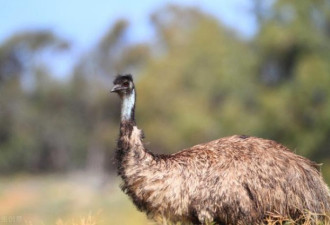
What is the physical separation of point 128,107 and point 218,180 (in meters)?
1.14

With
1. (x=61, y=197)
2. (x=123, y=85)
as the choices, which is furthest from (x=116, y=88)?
(x=61, y=197)

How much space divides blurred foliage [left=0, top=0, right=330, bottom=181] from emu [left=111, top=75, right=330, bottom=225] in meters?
20.6

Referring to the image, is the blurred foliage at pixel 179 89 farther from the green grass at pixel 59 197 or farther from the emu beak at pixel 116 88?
the emu beak at pixel 116 88

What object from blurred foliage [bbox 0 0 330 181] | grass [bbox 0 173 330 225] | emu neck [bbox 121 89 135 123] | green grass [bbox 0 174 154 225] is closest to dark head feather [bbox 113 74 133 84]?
emu neck [bbox 121 89 135 123]

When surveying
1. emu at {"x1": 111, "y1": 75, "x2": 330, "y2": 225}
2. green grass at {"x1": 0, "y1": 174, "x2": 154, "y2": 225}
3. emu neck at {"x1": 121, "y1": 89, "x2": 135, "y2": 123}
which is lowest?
emu at {"x1": 111, "y1": 75, "x2": 330, "y2": 225}

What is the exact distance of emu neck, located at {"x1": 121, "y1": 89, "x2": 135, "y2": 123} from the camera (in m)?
7.99

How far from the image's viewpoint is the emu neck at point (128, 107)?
7.99m

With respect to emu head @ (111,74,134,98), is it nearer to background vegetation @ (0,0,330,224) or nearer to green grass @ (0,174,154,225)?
green grass @ (0,174,154,225)

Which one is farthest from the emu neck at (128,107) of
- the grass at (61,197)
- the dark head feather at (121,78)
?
the grass at (61,197)

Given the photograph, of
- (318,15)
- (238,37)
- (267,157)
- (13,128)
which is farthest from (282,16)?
(267,157)

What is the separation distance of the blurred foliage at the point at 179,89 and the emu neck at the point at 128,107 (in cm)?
2052

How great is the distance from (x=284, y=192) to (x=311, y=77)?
976 inches

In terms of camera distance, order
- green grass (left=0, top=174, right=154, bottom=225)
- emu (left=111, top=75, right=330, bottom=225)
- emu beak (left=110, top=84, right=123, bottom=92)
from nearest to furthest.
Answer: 1. emu (left=111, top=75, right=330, bottom=225)
2. emu beak (left=110, top=84, right=123, bottom=92)
3. green grass (left=0, top=174, right=154, bottom=225)

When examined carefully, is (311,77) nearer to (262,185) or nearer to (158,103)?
(158,103)
